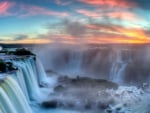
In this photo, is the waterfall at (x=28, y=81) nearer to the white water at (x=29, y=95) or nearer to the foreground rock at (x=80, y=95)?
the white water at (x=29, y=95)

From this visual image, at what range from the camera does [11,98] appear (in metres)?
14.6

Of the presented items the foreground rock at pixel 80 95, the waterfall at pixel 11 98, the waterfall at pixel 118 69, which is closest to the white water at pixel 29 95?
the waterfall at pixel 11 98

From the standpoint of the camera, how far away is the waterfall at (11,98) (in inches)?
524

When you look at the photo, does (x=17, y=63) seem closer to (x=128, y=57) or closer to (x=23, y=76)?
A: (x=23, y=76)

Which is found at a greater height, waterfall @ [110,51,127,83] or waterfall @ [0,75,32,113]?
waterfall @ [0,75,32,113]

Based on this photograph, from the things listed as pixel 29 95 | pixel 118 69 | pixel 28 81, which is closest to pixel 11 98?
pixel 29 95

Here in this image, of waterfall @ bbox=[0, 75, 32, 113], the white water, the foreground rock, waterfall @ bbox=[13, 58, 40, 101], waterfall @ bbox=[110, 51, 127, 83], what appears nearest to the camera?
waterfall @ bbox=[0, 75, 32, 113]

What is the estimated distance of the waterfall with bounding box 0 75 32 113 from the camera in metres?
13.3

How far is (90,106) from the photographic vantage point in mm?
20219

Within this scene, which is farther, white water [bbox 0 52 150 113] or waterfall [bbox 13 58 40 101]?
waterfall [bbox 13 58 40 101]

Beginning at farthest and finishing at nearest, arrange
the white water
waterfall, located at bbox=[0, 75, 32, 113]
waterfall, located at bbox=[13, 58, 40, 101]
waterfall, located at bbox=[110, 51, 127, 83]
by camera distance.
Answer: waterfall, located at bbox=[110, 51, 127, 83] → waterfall, located at bbox=[13, 58, 40, 101] → the white water → waterfall, located at bbox=[0, 75, 32, 113]

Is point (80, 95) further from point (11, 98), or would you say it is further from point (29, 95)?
point (11, 98)

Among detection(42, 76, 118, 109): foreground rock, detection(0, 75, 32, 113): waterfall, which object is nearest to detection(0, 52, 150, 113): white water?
detection(0, 75, 32, 113): waterfall

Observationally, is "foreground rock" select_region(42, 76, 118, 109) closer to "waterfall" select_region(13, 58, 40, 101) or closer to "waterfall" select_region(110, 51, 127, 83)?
"waterfall" select_region(13, 58, 40, 101)
